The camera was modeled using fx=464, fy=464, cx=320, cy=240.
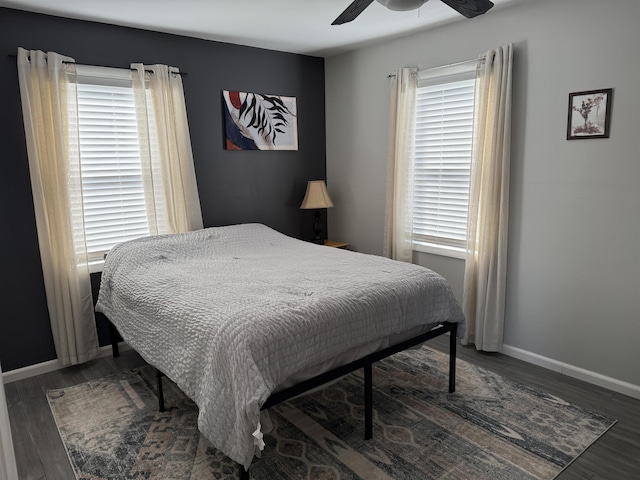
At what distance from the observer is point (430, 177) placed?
12.5 ft

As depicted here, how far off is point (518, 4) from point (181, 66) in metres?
2.49

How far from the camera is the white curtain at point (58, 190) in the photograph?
9.91 feet

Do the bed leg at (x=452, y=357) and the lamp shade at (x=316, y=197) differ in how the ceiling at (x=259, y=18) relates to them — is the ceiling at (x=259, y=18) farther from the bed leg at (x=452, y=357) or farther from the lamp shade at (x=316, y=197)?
the bed leg at (x=452, y=357)

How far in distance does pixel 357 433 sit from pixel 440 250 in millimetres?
1801

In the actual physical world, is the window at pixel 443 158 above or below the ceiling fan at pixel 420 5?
below

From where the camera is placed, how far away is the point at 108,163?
3434mm

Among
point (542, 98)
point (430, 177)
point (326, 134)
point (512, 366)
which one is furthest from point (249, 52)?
point (512, 366)

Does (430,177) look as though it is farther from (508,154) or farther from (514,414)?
(514,414)

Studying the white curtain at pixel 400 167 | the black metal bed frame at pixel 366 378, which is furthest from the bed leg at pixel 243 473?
the white curtain at pixel 400 167

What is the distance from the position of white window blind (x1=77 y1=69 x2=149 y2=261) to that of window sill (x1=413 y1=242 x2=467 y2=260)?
7.38ft

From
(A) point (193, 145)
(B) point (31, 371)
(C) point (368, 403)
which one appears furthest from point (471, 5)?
(B) point (31, 371)

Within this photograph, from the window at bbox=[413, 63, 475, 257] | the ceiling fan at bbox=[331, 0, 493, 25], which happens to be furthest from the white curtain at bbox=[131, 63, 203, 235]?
the window at bbox=[413, 63, 475, 257]

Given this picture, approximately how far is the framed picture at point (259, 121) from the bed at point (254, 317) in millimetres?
1143

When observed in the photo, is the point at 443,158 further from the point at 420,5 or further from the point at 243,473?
the point at 243,473
